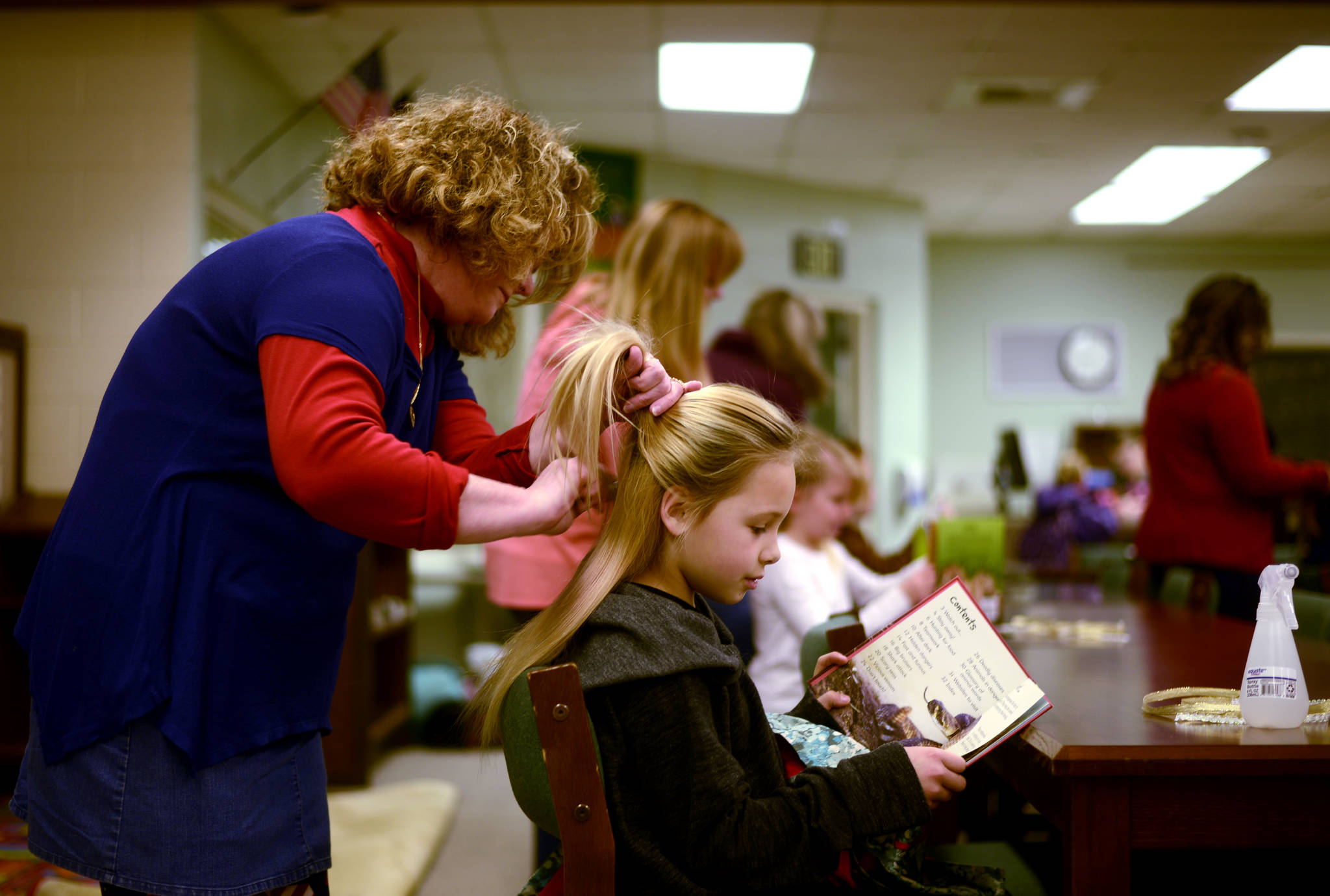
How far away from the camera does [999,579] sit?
6.10 ft

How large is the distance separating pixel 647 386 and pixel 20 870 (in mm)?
2290

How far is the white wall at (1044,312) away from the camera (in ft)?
24.0

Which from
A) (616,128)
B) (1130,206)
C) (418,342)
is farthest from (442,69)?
(1130,206)

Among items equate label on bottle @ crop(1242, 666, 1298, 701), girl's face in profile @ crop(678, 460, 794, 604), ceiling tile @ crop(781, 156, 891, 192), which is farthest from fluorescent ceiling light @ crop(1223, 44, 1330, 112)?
girl's face in profile @ crop(678, 460, 794, 604)

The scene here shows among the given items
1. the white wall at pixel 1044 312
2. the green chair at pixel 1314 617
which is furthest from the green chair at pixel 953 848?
the white wall at pixel 1044 312

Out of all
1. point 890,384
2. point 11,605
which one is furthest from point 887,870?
point 890,384

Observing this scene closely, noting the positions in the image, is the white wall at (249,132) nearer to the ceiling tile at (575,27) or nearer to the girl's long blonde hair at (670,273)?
the ceiling tile at (575,27)

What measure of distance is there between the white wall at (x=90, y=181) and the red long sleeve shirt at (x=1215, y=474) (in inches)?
122

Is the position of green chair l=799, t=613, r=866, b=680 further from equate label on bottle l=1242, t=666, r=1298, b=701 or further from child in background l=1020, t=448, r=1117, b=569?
child in background l=1020, t=448, r=1117, b=569

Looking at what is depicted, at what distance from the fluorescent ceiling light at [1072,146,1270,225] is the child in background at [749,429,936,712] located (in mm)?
4116

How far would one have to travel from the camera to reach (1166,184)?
6.04 meters

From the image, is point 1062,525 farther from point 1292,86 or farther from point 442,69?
point 442,69

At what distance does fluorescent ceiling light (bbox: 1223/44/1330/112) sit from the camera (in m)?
4.16

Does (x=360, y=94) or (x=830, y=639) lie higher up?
(x=360, y=94)
